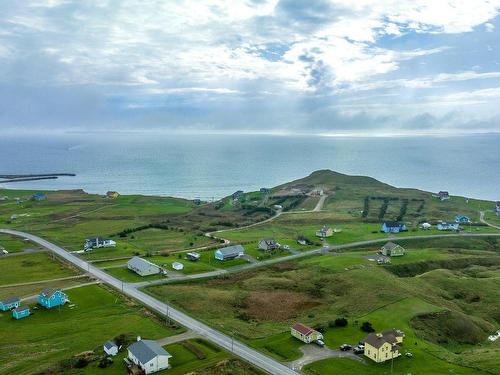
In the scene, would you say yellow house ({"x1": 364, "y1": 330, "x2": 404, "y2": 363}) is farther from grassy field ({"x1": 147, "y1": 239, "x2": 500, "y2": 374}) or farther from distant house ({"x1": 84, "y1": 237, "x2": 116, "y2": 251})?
distant house ({"x1": 84, "y1": 237, "x2": 116, "y2": 251})

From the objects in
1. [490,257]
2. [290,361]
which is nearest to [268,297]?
[290,361]

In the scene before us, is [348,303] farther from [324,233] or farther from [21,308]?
[324,233]

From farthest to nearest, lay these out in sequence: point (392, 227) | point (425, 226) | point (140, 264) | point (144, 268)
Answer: point (425, 226) < point (392, 227) < point (140, 264) < point (144, 268)

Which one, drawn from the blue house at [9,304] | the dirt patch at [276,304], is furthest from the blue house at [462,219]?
the blue house at [9,304]

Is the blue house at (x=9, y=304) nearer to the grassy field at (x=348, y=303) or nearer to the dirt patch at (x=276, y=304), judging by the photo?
the grassy field at (x=348, y=303)

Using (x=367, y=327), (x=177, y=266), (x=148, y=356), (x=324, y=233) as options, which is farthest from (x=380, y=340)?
(x=324, y=233)
